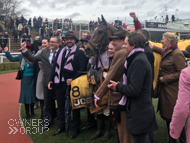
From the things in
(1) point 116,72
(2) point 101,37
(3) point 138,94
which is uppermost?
(2) point 101,37

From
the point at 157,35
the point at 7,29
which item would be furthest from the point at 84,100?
the point at 7,29

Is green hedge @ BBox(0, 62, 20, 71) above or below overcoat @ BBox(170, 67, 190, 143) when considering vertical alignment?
below

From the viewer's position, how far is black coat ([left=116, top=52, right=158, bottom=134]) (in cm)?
215

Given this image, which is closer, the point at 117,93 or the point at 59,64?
the point at 117,93

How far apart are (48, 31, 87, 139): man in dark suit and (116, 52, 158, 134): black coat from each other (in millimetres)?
1879

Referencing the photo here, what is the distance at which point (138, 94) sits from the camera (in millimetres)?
2166

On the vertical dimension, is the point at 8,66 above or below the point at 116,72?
below

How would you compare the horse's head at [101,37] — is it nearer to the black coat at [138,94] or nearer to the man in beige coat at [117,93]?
the man in beige coat at [117,93]

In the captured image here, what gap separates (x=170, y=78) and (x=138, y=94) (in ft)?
4.13

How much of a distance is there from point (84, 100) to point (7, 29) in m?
24.7

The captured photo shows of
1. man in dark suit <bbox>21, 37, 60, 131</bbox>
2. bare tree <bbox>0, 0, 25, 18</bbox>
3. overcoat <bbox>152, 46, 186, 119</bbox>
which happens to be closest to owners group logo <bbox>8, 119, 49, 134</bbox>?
man in dark suit <bbox>21, 37, 60, 131</bbox>

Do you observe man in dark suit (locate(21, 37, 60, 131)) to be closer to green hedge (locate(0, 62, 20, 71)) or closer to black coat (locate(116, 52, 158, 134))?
black coat (locate(116, 52, 158, 134))

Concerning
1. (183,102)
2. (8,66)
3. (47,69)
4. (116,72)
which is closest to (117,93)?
(116,72)

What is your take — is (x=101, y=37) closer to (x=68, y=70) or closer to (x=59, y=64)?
(x=68, y=70)
